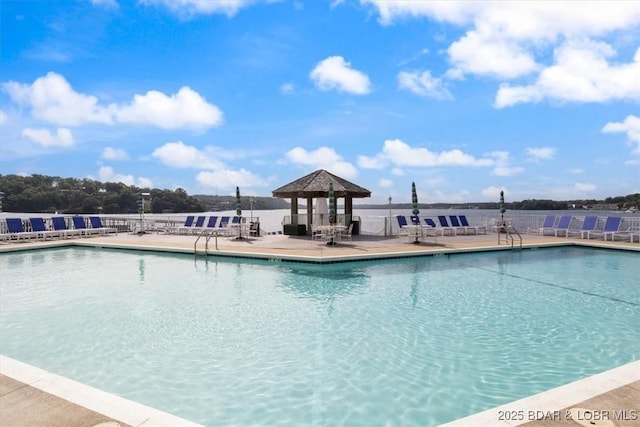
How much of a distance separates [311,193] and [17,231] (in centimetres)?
1232

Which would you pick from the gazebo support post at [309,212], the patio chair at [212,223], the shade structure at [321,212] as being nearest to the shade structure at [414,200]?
the shade structure at [321,212]

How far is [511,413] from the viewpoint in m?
2.56

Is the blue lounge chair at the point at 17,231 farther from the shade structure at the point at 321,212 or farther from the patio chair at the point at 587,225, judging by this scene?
the patio chair at the point at 587,225

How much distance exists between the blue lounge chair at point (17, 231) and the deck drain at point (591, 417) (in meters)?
18.9

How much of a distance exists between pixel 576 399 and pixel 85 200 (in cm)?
5371

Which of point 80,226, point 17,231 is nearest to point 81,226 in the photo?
point 80,226

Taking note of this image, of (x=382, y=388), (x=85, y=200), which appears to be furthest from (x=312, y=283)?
(x=85, y=200)

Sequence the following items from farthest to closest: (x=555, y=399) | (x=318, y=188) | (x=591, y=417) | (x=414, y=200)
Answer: (x=318, y=188), (x=414, y=200), (x=555, y=399), (x=591, y=417)

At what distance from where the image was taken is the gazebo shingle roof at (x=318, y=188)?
1597 cm

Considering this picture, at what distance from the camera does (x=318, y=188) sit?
15.8 m

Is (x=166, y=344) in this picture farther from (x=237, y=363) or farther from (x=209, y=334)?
(x=237, y=363)

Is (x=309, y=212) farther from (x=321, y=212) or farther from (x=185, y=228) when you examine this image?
(x=185, y=228)

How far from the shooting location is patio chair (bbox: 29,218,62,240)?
15855 mm

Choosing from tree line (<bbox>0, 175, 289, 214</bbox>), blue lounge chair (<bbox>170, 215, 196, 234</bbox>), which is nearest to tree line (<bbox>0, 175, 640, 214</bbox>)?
tree line (<bbox>0, 175, 289, 214</bbox>)
